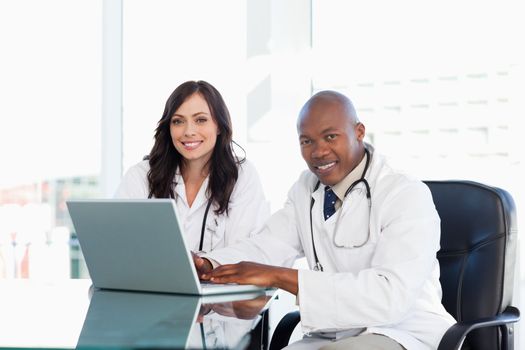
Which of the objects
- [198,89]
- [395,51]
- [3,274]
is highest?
[395,51]

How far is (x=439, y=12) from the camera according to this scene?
11.1 feet

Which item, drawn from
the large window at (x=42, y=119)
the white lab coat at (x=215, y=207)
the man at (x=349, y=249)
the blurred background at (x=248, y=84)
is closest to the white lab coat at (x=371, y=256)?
the man at (x=349, y=249)

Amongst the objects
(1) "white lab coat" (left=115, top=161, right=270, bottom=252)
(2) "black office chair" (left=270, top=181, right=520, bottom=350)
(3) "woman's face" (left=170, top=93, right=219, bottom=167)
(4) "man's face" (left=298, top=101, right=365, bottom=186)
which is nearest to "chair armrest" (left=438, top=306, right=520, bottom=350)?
(2) "black office chair" (left=270, top=181, right=520, bottom=350)

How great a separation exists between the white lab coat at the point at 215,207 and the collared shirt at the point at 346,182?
50 centimetres

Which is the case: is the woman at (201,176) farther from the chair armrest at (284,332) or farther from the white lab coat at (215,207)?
the chair armrest at (284,332)

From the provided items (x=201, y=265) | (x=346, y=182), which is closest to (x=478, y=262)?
(x=346, y=182)

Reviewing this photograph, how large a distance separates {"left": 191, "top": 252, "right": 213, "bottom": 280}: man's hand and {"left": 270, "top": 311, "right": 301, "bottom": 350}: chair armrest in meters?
0.26

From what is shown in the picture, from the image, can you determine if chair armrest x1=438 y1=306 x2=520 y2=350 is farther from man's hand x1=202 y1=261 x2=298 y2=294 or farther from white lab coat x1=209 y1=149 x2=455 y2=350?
man's hand x1=202 y1=261 x2=298 y2=294

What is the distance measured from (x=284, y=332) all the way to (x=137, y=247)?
58 cm

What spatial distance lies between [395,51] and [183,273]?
2.23 meters

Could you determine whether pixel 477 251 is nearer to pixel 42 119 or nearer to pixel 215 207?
pixel 215 207

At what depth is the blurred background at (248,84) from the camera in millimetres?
3330

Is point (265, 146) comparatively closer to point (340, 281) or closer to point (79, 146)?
point (79, 146)

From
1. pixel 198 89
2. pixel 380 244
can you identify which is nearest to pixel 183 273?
pixel 380 244
